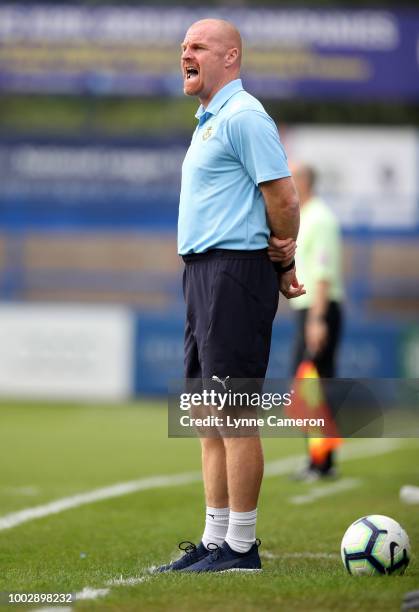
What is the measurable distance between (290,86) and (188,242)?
16.9 m

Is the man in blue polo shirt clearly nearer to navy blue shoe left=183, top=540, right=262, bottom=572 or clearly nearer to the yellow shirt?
navy blue shoe left=183, top=540, right=262, bottom=572

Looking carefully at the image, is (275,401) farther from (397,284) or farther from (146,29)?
(146,29)

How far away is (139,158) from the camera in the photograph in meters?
21.5

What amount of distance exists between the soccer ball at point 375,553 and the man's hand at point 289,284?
41.0 inches

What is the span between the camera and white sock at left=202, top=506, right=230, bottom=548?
17.3 ft

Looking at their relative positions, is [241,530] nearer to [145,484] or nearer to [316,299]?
[145,484]

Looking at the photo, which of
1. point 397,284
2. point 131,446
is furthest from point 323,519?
point 397,284

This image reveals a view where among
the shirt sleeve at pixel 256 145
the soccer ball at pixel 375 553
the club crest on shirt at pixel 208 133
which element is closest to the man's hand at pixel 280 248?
the shirt sleeve at pixel 256 145

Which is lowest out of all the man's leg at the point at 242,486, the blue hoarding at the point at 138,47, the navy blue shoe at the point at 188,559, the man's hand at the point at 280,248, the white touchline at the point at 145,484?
the white touchline at the point at 145,484

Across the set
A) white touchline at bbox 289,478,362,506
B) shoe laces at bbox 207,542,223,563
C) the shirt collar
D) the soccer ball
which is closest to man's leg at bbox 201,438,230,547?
shoe laces at bbox 207,542,223,563

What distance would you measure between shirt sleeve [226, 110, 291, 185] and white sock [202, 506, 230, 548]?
139 cm

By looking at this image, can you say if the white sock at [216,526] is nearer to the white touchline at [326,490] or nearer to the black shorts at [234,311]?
the black shorts at [234,311]

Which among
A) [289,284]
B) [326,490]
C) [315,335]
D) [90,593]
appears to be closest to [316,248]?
[315,335]

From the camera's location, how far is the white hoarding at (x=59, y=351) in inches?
645
